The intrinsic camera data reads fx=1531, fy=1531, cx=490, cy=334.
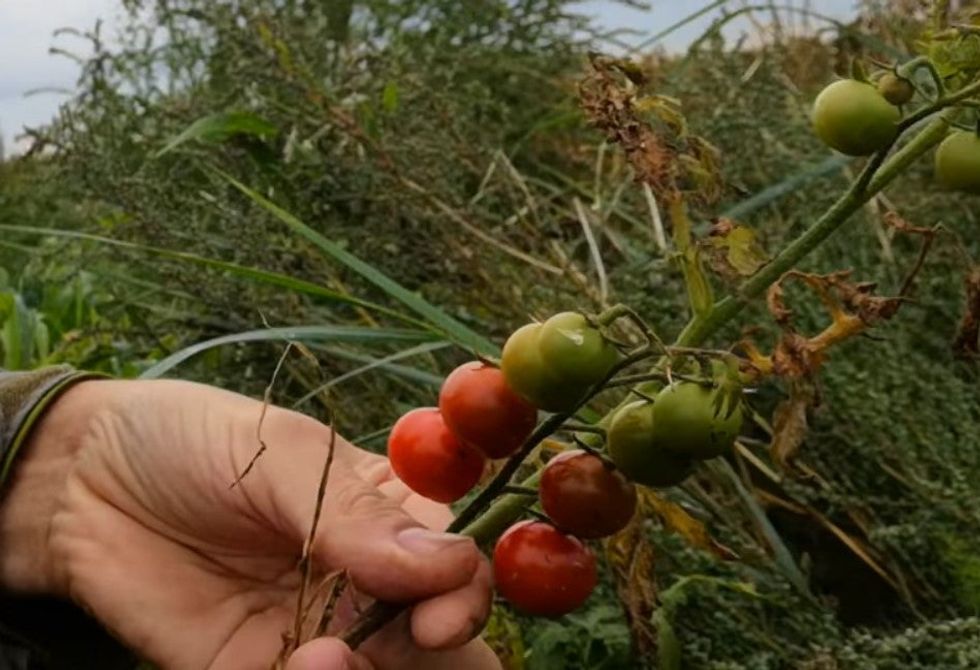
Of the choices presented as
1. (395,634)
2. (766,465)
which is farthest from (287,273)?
(395,634)

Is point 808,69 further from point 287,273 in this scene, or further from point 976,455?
point 976,455

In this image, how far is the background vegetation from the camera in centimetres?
124

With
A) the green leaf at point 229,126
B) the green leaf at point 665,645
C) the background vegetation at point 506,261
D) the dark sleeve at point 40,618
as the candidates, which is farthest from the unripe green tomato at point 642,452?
the green leaf at point 229,126

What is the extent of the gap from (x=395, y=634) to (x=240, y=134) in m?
1.39

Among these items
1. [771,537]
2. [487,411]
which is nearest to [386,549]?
[487,411]

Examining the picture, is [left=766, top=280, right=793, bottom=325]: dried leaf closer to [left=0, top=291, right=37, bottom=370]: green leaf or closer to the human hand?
the human hand

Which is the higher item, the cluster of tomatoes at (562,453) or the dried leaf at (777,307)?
the dried leaf at (777,307)

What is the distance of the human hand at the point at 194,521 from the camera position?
824mm

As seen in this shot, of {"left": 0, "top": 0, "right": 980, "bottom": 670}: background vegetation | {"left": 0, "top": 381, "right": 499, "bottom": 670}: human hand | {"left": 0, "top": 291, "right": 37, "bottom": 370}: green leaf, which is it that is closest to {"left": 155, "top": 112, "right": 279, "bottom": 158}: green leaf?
{"left": 0, "top": 0, "right": 980, "bottom": 670}: background vegetation

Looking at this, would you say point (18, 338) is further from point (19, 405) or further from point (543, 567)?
point (543, 567)

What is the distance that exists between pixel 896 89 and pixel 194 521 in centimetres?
Result: 59

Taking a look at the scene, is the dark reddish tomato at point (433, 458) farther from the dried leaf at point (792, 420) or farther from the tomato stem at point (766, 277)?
the dried leaf at point (792, 420)

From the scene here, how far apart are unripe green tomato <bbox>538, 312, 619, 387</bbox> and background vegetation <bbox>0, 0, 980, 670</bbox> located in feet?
0.35

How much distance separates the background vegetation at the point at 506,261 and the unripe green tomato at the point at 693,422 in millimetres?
113
